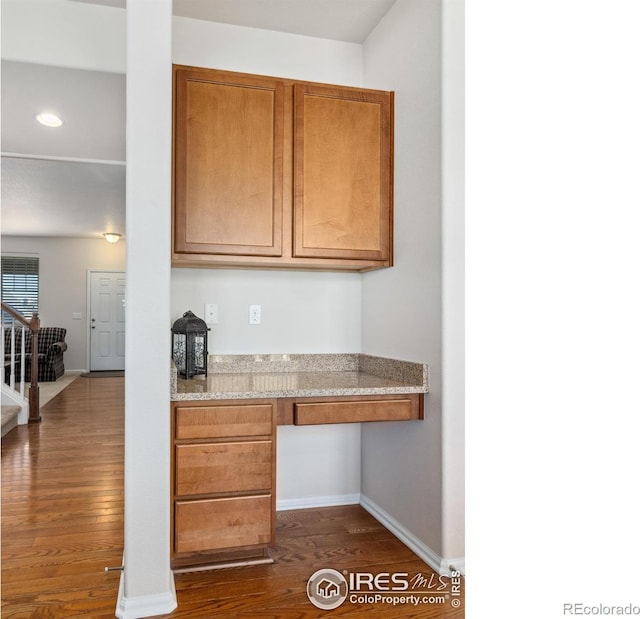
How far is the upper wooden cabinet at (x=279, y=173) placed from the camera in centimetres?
226

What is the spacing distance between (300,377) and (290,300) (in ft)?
1.47

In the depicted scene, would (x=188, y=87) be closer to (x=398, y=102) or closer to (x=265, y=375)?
(x=398, y=102)

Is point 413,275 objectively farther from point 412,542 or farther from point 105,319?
point 105,319

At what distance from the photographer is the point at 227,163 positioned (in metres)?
2.30

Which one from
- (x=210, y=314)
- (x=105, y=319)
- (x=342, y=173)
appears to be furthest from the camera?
(x=105, y=319)

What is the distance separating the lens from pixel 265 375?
256 cm

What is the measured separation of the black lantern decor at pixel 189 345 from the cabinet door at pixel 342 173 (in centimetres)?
58

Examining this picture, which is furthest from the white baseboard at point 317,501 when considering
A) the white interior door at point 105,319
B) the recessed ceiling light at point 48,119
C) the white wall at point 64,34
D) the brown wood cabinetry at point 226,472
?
the white interior door at point 105,319

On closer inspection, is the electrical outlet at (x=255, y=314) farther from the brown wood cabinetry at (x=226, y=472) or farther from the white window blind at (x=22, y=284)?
the white window blind at (x=22, y=284)

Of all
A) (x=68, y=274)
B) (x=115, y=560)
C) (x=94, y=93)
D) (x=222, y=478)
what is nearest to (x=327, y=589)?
(x=222, y=478)

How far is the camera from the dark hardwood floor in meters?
1.82
